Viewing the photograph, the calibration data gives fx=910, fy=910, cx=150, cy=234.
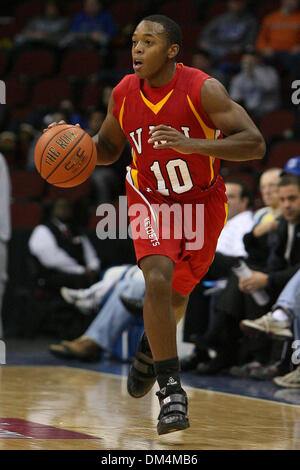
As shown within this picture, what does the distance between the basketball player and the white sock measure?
4.77 ft

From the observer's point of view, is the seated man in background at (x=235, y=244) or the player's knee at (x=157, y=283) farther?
the seated man in background at (x=235, y=244)

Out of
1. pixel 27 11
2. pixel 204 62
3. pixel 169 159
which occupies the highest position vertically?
pixel 27 11

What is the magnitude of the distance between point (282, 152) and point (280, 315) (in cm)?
284

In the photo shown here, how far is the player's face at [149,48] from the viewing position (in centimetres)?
397

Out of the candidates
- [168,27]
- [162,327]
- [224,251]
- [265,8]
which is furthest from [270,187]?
[265,8]

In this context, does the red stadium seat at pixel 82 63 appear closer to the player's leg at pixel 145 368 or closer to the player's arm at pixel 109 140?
the player's arm at pixel 109 140

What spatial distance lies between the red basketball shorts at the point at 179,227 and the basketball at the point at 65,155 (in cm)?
23

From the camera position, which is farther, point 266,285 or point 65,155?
point 266,285

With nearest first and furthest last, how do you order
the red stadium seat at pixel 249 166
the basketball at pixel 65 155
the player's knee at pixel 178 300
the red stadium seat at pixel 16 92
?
1. the basketball at pixel 65 155
2. the player's knee at pixel 178 300
3. the red stadium seat at pixel 249 166
4. the red stadium seat at pixel 16 92

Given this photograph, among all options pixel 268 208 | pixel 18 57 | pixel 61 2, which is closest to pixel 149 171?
pixel 268 208

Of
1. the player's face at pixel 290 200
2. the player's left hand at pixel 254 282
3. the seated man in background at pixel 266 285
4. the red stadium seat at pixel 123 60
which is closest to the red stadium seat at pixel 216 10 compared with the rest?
the red stadium seat at pixel 123 60

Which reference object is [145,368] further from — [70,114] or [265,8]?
[265,8]

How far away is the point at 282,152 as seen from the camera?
8.13m

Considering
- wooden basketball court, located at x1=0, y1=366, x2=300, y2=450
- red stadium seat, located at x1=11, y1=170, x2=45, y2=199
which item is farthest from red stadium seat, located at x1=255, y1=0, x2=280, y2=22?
wooden basketball court, located at x1=0, y1=366, x2=300, y2=450
